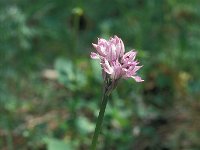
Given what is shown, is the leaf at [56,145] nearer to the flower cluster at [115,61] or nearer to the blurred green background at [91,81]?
the blurred green background at [91,81]

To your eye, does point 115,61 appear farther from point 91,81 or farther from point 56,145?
point 91,81

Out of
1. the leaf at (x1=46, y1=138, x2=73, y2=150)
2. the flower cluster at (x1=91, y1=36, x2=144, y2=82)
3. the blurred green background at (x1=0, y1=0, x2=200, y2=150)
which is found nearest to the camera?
the flower cluster at (x1=91, y1=36, x2=144, y2=82)

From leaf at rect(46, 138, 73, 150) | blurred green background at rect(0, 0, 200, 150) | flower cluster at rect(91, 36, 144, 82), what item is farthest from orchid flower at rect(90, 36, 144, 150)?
blurred green background at rect(0, 0, 200, 150)

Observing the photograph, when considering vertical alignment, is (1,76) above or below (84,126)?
above

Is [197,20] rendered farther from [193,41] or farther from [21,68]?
[21,68]

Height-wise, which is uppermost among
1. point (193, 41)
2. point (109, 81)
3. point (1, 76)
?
point (193, 41)

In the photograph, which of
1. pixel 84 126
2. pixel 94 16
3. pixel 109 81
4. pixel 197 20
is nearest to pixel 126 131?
pixel 84 126

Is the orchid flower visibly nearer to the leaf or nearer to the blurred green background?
the leaf
